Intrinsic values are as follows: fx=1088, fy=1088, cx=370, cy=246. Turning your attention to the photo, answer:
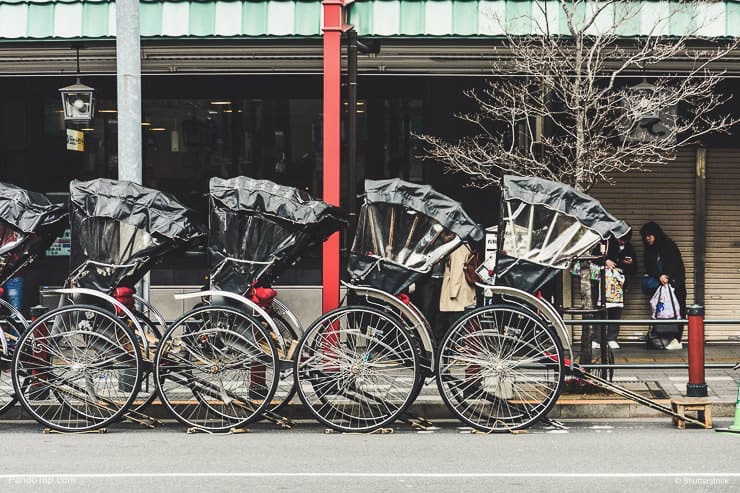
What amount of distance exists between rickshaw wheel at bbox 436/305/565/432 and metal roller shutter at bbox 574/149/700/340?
6.13 m

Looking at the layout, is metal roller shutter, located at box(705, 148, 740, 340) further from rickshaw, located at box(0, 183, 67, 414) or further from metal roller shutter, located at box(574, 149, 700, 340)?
rickshaw, located at box(0, 183, 67, 414)

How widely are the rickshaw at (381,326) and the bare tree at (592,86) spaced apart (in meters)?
2.18

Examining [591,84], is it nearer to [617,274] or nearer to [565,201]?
[565,201]

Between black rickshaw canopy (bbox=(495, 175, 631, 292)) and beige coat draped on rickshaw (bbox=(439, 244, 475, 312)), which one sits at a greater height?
black rickshaw canopy (bbox=(495, 175, 631, 292))

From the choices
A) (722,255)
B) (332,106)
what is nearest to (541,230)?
(332,106)

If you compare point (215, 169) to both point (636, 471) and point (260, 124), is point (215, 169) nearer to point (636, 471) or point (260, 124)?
point (260, 124)

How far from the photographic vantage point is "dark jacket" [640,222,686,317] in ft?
49.6

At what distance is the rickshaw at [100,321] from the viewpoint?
974 cm

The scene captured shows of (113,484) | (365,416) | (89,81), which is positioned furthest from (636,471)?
(89,81)

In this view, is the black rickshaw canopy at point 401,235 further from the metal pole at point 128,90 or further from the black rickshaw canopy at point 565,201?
the metal pole at point 128,90

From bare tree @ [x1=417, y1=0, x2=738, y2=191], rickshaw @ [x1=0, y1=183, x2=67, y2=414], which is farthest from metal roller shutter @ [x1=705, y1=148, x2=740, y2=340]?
rickshaw @ [x1=0, y1=183, x2=67, y2=414]

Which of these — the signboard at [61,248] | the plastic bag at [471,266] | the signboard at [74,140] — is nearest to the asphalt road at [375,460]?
the plastic bag at [471,266]

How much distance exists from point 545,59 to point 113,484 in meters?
7.00

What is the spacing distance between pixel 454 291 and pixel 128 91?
4871mm
